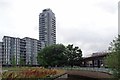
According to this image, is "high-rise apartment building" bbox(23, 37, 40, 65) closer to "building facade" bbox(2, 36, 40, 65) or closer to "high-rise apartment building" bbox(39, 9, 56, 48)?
"building facade" bbox(2, 36, 40, 65)

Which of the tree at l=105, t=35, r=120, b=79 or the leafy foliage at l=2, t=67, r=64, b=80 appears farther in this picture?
the tree at l=105, t=35, r=120, b=79

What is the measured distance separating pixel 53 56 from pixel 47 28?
213 feet

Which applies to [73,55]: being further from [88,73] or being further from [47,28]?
[47,28]

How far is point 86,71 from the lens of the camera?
60156 mm

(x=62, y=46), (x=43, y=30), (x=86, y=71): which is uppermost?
(x=43, y=30)

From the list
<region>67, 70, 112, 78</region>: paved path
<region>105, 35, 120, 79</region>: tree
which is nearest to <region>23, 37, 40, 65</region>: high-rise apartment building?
<region>67, 70, 112, 78</region>: paved path

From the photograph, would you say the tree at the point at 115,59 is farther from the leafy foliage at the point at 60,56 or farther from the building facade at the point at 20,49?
the building facade at the point at 20,49

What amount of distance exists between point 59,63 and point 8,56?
56348mm

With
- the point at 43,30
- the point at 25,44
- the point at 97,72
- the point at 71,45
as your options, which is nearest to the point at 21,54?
the point at 25,44

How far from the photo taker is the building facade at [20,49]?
14075cm

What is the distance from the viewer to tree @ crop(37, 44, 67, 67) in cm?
8906

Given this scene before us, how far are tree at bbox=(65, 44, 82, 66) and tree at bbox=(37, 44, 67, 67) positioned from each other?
240 cm

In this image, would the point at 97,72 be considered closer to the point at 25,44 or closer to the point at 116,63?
the point at 116,63

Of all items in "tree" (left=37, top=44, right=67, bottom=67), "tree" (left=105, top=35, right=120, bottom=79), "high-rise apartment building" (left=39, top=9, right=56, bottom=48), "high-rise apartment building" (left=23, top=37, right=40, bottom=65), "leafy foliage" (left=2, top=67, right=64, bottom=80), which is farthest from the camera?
"high-rise apartment building" (left=39, top=9, right=56, bottom=48)
